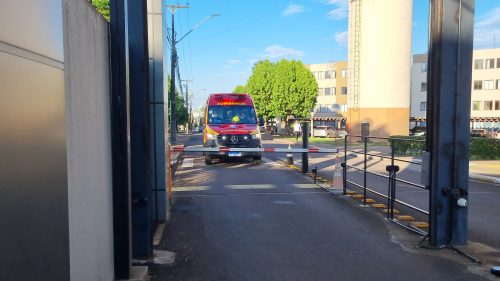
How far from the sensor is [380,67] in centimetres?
4225

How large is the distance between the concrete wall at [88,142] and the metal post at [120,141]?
0.31 ft

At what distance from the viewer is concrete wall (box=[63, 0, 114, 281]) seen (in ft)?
10.0

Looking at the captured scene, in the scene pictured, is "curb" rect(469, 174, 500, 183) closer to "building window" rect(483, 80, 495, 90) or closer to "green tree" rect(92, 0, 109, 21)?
"green tree" rect(92, 0, 109, 21)

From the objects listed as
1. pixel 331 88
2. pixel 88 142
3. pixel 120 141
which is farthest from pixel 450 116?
pixel 331 88

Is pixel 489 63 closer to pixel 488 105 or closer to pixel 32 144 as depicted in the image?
pixel 488 105

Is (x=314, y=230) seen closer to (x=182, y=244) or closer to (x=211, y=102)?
(x=182, y=244)

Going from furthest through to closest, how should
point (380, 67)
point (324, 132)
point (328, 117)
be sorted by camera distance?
point (328, 117), point (324, 132), point (380, 67)

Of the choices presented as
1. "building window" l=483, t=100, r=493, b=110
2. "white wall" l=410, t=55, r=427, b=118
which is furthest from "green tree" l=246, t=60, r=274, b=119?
"building window" l=483, t=100, r=493, b=110

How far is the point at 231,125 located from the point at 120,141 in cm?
1403

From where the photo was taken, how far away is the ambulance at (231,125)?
17.9 meters

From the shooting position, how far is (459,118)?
613 cm

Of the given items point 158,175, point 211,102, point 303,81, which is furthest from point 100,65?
point 303,81

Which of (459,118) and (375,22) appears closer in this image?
(459,118)

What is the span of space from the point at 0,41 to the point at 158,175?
228 inches
